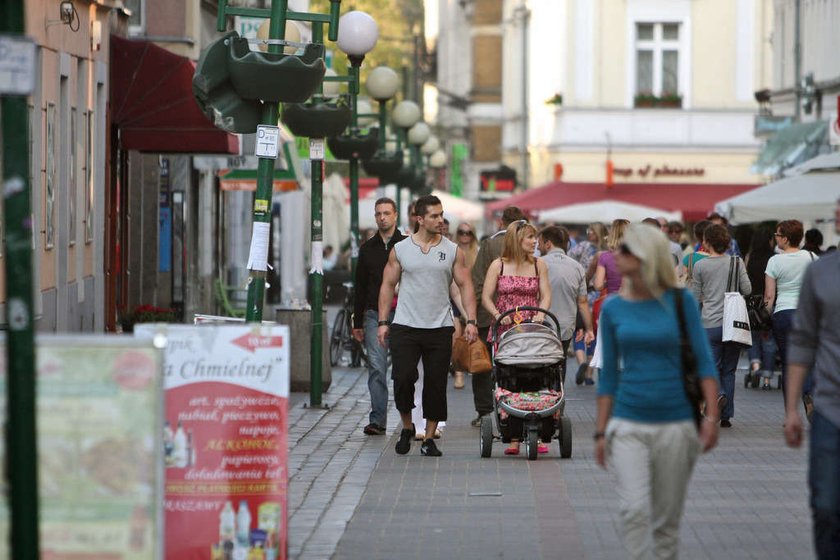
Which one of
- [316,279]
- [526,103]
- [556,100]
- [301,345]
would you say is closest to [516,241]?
[316,279]

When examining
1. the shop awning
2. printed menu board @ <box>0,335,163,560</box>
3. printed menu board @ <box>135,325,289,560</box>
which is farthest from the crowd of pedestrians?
the shop awning

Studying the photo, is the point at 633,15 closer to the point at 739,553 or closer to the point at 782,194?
the point at 782,194

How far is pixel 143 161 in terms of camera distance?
28156mm

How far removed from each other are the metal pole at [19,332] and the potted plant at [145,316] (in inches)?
550

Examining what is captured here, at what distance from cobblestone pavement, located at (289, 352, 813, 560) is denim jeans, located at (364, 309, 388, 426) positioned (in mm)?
248

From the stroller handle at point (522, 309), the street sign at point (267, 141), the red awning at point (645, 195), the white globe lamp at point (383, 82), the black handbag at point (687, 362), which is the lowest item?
the stroller handle at point (522, 309)

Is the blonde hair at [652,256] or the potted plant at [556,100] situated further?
the potted plant at [556,100]

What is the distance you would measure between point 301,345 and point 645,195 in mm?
36015

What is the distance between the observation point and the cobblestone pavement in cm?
997

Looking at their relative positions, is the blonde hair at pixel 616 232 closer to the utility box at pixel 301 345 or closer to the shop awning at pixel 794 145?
the utility box at pixel 301 345

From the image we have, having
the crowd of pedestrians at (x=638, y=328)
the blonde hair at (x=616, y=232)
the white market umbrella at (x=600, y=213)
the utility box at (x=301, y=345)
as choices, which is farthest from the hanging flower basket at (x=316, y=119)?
the white market umbrella at (x=600, y=213)

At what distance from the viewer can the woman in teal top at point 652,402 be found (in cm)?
780

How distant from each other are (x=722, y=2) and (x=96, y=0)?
3661 cm

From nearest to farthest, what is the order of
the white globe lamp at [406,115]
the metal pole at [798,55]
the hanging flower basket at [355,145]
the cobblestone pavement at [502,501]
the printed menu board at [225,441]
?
the printed menu board at [225,441]
the cobblestone pavement at [502,501]
the hanging flower basket at [355,145]
the white globe lamp at [406,115]
the metal pole at [798,55]
